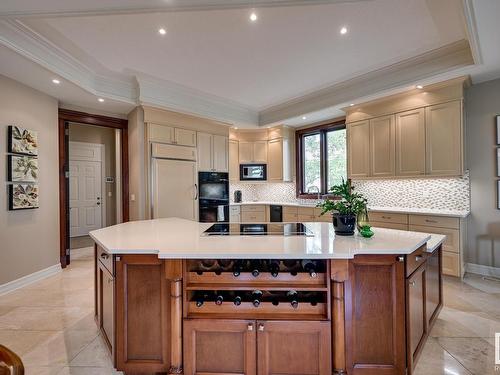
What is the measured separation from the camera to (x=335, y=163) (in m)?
5.21

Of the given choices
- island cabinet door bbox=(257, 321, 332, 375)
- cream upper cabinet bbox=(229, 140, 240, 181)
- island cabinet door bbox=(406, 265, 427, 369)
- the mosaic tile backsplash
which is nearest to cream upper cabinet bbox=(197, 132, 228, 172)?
cream upper cabinet bbox=(229, 140, 240, 181)

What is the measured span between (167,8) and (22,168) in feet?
9.66

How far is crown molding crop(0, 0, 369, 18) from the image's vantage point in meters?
1.87

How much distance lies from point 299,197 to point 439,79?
3.26 m

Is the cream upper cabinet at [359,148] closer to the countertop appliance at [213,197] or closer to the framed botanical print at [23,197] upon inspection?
the countertop appliance at [213,197]

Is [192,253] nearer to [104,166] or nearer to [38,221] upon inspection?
[38,221]

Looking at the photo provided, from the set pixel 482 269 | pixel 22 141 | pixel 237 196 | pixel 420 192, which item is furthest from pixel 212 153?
pixel 482 269

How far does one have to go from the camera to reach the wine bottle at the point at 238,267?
155 cm

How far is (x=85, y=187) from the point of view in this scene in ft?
20.5

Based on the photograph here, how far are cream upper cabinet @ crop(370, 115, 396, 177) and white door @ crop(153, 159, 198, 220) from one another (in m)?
3.10

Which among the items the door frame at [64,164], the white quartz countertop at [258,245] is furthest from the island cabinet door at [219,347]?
the door frame at [64,164]

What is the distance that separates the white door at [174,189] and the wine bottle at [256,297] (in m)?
3.08

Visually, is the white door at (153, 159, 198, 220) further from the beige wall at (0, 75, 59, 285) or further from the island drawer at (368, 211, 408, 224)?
the island drawer at (368, 211, 408, 224)

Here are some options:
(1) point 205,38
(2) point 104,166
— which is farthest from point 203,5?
(2) point 104,166
